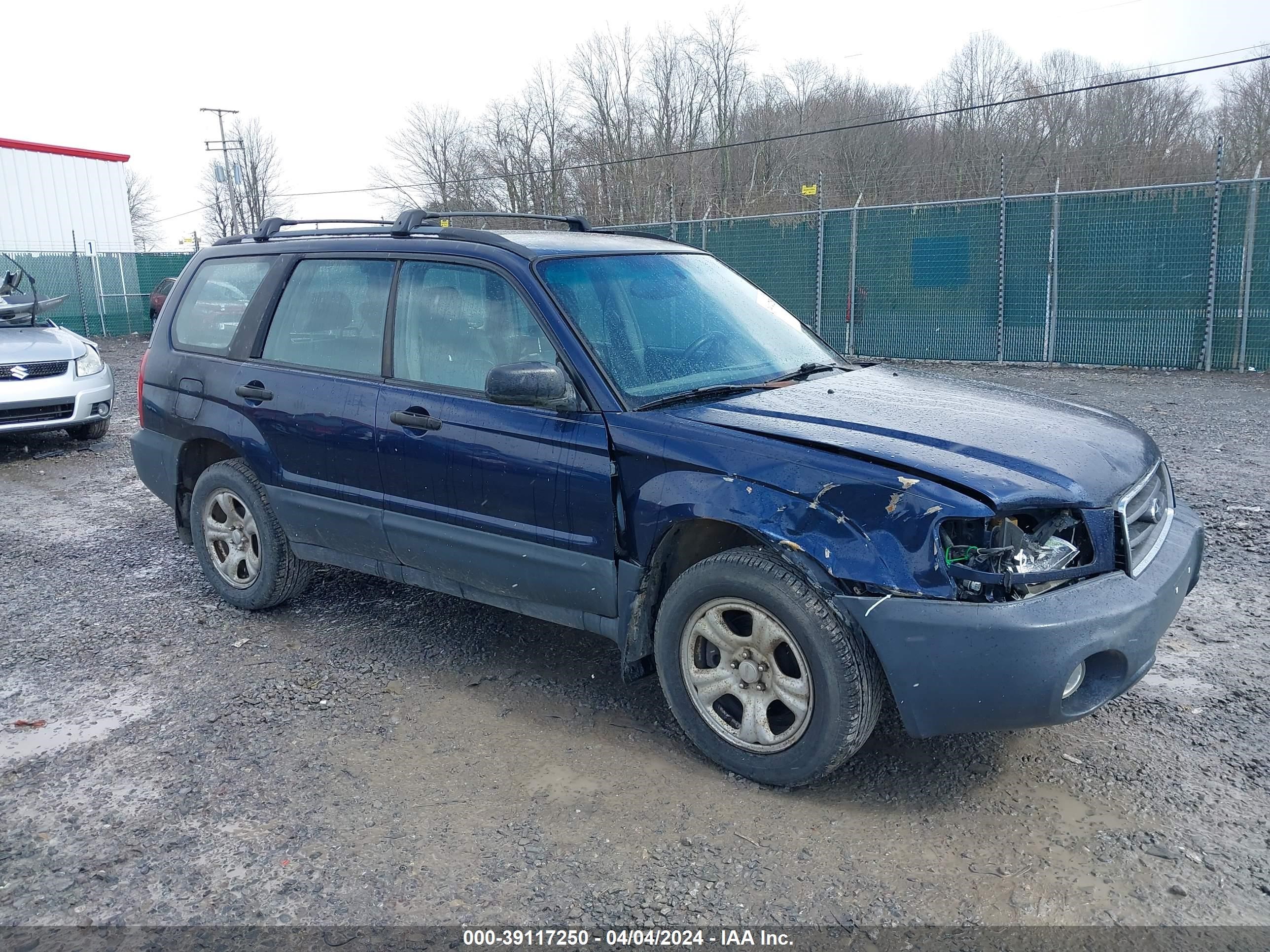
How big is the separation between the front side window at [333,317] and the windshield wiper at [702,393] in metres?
1.37

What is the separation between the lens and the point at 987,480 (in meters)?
2.95

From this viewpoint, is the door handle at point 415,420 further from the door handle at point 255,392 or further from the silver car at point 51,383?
the silver car at point 51,383

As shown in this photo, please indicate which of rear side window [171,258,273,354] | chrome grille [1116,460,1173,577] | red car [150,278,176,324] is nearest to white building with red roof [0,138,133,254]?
red car [150,278,176,324]

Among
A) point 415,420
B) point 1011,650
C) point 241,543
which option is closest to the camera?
point 1011,650

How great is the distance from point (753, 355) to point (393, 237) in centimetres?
169

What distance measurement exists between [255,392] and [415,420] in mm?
1131

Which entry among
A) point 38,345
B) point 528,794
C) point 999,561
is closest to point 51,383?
point 38,345

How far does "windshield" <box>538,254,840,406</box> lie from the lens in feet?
12.6

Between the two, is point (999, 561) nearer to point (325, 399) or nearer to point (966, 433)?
point (966, 433)

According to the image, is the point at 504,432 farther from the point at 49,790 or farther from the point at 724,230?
the point at 724,230

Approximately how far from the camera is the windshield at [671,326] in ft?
12.6

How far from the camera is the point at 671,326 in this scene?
13.6 ft

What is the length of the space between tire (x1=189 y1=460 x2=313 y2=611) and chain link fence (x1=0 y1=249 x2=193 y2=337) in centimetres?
2343

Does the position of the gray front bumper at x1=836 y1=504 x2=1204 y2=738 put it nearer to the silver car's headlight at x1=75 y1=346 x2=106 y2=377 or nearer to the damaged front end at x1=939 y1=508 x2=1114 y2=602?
the damaged front end at x1=939 y1=508 x2=1114 y2=602
